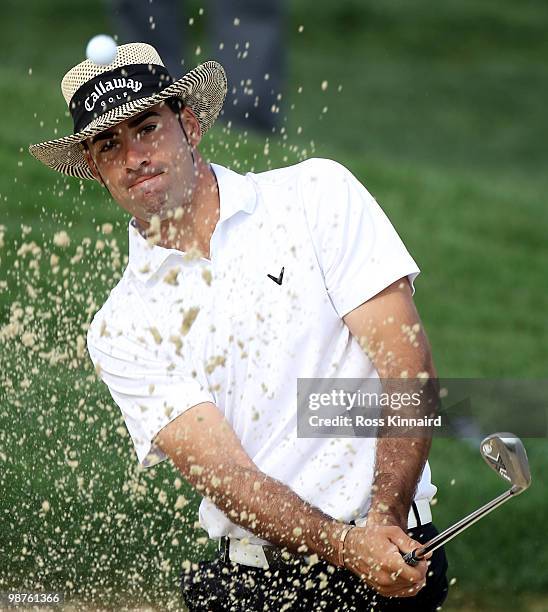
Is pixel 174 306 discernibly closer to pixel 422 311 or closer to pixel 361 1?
pixel 422 311

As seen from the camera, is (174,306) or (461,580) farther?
(461,580)

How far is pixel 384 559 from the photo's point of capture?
331 centimetres

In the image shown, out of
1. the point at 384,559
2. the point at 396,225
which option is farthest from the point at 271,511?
the point at 396,225

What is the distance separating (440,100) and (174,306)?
14490 mm

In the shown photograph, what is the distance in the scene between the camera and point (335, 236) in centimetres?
358

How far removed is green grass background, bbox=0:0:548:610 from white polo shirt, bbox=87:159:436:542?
616mm

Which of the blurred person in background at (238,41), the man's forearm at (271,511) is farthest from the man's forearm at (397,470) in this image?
the blurred person in background at (238,41)

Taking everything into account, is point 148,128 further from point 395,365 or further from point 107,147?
point 395,365

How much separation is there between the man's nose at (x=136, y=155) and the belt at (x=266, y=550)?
0.93 metres

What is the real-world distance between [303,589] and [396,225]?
18.7 feet

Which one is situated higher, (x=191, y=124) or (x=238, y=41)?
(x=191, y=124)

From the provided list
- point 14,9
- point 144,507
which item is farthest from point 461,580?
point 14,9

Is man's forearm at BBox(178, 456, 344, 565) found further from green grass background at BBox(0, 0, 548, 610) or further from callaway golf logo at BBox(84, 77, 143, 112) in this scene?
callaway golf logo at BBox(84, 77, 143, 112)

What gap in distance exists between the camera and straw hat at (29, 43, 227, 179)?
12.1ft
